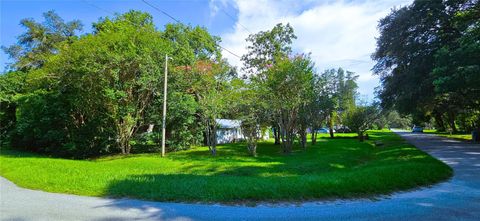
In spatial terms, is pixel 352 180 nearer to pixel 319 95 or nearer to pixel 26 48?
pixel 319 95

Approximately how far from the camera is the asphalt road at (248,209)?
490cm

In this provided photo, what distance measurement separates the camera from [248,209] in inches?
214

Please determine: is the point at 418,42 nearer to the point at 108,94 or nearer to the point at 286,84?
the point at 286,84

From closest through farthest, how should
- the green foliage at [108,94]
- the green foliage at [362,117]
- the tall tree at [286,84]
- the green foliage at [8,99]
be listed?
the green foliage at [108,94]
the tall tree at [286,84]
the green foliage at [8,99]
the green foliage at [362,117]

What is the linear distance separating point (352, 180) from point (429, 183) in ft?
7.67

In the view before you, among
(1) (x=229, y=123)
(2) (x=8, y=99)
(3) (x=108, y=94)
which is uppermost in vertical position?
(2) (x=8, y=99)

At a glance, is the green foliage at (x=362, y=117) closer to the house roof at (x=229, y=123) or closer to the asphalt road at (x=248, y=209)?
the house roof at (x=229, y=123)

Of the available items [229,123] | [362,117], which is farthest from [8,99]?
[362,117]

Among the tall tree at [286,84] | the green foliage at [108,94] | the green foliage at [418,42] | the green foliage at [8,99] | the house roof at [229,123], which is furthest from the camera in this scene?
the green foliage at [8,99]

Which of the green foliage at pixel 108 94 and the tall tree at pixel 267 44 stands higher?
the tall tree at pixel 267 44

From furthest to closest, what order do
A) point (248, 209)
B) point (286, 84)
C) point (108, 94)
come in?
point (286, 84) → point (108, 94) → point (248, 209)

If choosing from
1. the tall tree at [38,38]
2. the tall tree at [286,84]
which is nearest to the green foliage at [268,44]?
the tall tree at [286,84]

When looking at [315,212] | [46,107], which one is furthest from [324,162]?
[46,107]

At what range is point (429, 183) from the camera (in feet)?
25.1
